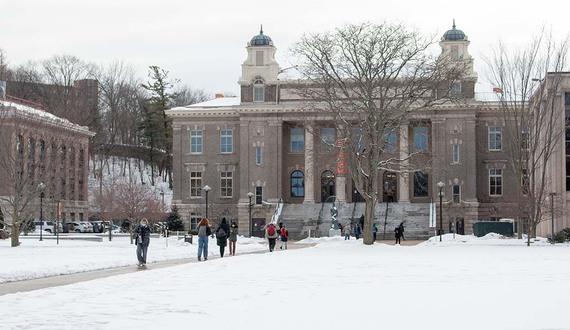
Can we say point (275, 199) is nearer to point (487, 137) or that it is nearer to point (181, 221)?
point (181, 221)

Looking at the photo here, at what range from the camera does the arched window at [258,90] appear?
77.7 m

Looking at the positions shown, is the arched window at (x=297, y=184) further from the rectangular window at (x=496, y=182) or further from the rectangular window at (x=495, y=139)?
the rectangular window at (x=495, y=139)

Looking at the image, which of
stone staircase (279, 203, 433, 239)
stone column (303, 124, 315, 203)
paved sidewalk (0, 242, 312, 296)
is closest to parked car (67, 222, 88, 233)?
stone staircase (279, 203, 433, 239)

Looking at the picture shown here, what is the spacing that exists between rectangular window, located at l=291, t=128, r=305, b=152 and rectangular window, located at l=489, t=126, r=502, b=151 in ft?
51.3

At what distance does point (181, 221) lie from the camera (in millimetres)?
78250

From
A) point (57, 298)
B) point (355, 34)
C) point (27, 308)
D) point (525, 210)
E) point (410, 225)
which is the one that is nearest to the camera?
point (27, 308)

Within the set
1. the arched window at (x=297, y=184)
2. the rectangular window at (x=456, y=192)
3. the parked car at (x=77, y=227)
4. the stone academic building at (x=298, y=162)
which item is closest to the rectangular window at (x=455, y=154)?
the stone academic building at (x=298, y=162)

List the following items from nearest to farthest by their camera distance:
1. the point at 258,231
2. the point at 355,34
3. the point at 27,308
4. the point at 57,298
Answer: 1. the point at 27,308
2. the point at 57,298
3. the point at 355,34
4. the point at 258,231

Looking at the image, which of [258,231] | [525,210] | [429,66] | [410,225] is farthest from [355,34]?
[258,231]

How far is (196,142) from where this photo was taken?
80.6 m

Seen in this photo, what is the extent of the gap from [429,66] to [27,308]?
34887mm

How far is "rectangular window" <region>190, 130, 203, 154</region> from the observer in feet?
264

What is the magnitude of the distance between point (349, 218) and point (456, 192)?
972 centimetres

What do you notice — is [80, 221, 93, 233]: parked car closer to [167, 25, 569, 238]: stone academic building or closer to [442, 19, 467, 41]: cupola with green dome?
[167, 25, 569, 238]: stone academic building
